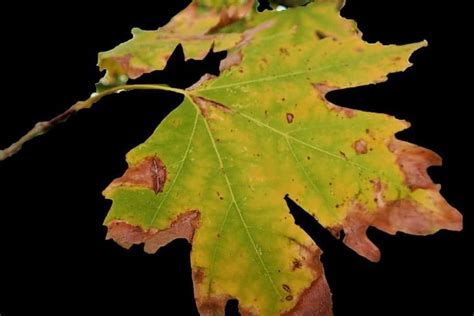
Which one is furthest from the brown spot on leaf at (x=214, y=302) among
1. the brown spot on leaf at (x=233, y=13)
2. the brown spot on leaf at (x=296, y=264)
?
the brown spot on leaf at (x=233, y=13)

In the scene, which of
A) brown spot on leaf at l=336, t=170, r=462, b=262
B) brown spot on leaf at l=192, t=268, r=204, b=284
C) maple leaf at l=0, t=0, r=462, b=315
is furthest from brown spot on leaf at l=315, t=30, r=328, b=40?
brown spot on leaf at l=192, t=268, r=204, b=284

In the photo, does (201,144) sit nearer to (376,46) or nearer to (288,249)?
(288,249)

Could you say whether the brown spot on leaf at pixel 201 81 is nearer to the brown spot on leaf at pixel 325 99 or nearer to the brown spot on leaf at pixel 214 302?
the brown spot on leaf at pixel 325 99

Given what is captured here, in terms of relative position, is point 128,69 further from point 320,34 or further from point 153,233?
point 320,34

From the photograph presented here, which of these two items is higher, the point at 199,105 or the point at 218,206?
the point at 199,105

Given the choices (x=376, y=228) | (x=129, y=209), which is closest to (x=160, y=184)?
→ (x=129, y=209)

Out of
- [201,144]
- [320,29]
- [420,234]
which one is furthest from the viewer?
[320,29]

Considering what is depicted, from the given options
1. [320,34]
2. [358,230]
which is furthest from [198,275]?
[320,34]
